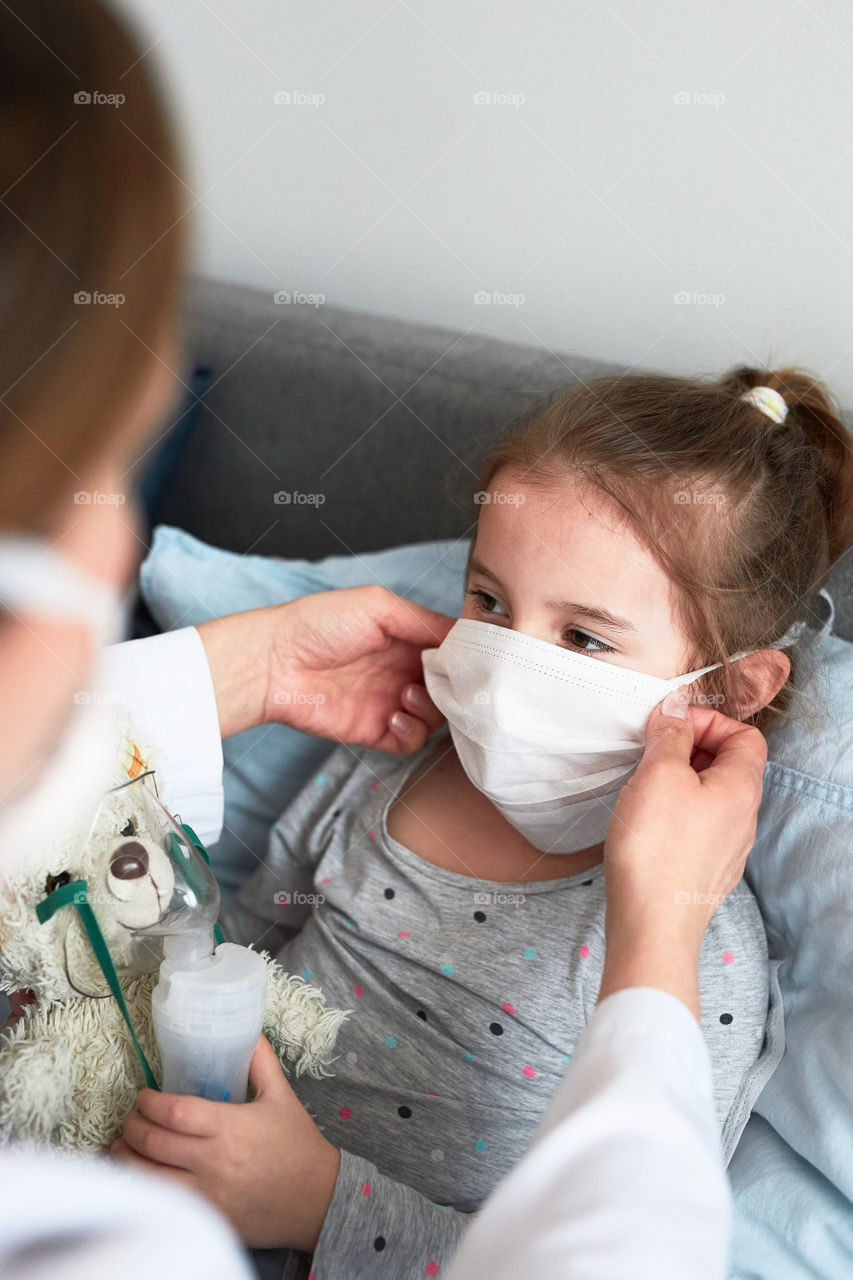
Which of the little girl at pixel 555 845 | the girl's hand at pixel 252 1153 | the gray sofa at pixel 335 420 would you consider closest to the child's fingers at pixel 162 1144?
the girl's hand at pixel 252 1153

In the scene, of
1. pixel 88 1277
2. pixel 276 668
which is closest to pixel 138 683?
pixel 276 668

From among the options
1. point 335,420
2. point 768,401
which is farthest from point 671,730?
point 335,420

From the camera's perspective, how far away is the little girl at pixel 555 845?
1059 mm

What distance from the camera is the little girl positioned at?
106cm

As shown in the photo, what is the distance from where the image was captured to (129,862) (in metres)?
0.82

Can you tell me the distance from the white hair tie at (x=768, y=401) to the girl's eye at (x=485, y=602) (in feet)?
1.29

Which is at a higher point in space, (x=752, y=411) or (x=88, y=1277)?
(x=752, y=411)

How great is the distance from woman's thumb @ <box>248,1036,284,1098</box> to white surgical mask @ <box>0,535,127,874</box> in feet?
0.92

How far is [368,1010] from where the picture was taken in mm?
1162

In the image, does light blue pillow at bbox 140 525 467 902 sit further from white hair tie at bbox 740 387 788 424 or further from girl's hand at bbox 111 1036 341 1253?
girl's hand at bbox 111 1036 341 1253

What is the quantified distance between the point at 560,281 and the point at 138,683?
0.92 metres

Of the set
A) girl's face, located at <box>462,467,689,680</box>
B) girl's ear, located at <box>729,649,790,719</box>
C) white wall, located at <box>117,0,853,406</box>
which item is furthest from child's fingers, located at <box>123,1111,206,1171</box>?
white wall, located at <box>117,0,853,406</box>

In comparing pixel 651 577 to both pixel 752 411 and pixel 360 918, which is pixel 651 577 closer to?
pixel 752 411

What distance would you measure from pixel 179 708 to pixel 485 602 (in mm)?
384
